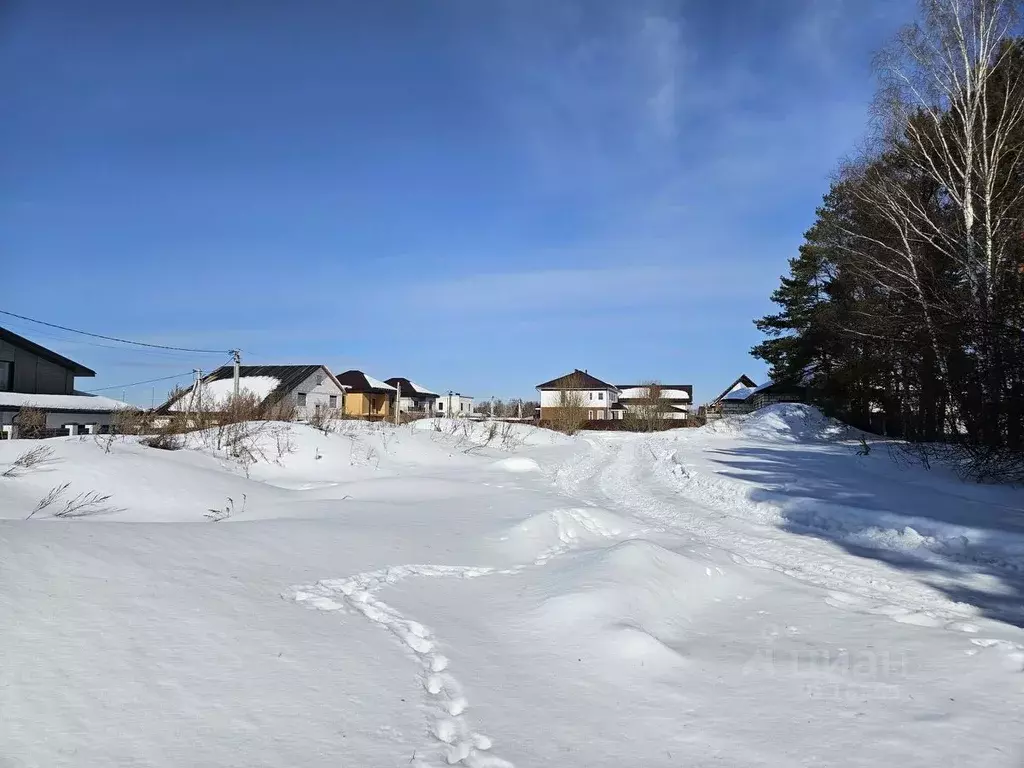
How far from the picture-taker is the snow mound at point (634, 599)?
15.7 ft

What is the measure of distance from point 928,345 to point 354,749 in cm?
1586

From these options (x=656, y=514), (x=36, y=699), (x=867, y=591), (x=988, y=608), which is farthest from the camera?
(x=656, y=514)

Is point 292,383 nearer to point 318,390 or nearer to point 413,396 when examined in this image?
point 318,390

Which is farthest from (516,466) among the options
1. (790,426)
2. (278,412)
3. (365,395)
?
(365,395)

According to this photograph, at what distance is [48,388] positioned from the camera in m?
33.8

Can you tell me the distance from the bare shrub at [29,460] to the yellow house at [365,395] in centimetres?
5095

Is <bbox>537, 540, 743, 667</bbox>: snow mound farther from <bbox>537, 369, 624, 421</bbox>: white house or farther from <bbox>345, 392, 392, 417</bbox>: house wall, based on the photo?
<bbox>537, 369, 624, 421</bbox>: white house

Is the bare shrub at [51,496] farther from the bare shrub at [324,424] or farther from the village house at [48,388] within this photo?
the village house at [48,388]

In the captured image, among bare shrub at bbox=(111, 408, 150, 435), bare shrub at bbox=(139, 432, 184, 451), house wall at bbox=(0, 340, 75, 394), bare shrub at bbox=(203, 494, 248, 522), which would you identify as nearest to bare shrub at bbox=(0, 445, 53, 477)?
bare shrub at bbox=(203, 494, 248, 522)

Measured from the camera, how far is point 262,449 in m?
16.1

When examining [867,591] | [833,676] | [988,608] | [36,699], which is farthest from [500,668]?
[988,608]

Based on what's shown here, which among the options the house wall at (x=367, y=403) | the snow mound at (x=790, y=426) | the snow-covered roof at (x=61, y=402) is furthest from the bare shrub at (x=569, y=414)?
the snow-covered roof at (x=61, y=402)

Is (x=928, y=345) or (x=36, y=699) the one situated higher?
(x=928, y=345)

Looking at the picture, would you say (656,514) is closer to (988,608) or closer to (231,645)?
(988,608)
